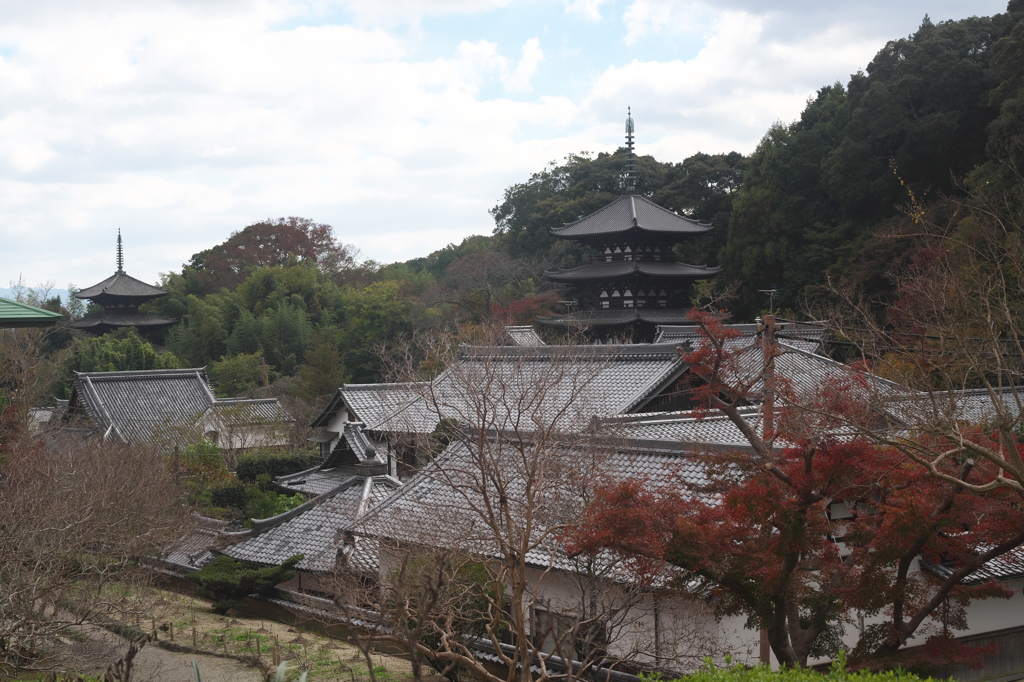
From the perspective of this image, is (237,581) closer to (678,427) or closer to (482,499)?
(482,499)

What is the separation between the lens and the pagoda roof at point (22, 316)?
31.7 ft

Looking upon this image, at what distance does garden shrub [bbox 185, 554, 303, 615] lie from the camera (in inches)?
562

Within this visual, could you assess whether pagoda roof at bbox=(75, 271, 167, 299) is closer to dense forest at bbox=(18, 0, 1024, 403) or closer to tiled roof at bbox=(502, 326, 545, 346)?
dense forest at bbox=(18, 0, 1024, 403)

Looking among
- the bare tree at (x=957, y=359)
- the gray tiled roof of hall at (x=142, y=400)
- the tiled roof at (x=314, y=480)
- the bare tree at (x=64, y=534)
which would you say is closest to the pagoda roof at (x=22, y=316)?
the bare tree at (x=64, y=534)

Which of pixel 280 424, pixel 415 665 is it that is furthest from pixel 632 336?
pixel 415 665

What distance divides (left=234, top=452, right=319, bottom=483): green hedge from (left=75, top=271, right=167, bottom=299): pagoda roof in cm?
2837

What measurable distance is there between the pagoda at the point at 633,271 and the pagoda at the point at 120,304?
2475cm

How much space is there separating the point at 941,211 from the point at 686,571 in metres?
25.6

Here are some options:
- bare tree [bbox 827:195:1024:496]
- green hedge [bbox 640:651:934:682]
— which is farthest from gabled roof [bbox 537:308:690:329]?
green hedge [bbox 640:651:934:682]

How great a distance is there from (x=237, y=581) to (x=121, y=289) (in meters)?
39.1

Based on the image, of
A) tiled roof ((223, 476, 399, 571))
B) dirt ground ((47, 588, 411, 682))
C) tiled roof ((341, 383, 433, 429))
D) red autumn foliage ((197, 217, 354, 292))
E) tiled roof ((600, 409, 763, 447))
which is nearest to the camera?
dirt ground ((47, 588, 411, 682))

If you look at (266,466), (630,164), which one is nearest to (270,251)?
(630,164)

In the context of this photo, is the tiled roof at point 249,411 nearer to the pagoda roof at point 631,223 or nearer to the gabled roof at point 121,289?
the pagoda roof at point 631,223

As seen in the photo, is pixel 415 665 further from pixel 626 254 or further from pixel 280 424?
pixel 626 254
